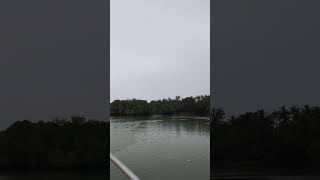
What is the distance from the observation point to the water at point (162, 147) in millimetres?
5137

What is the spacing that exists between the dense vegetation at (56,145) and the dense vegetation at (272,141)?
136cm

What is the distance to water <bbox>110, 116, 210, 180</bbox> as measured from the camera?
5137mm

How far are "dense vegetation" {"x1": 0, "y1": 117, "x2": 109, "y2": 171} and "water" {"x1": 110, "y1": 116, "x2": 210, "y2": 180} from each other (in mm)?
494

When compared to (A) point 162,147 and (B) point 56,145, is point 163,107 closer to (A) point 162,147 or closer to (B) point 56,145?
(A) point 162,147

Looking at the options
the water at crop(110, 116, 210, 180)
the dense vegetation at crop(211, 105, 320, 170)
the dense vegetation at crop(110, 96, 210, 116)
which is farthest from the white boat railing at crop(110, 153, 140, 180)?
the dense vegetation at crop(211, 105, 320, 170)

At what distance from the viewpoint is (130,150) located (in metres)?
5.37

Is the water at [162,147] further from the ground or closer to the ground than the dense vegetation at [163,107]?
closer to the ground

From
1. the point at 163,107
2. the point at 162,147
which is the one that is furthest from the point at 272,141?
the point at 163,107

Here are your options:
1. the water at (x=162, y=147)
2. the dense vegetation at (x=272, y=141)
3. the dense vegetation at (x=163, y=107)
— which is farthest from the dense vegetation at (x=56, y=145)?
the dense vegetation at (x=272, y=141)

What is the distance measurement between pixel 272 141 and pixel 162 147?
146cm

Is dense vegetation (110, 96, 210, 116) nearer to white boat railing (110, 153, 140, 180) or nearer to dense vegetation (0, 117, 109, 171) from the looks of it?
white boat railing (110, 153, 140, 180)

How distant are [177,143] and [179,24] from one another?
64.1 inches

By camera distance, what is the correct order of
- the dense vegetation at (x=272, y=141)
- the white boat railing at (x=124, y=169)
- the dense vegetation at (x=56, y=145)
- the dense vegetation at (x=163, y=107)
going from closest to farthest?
the dense vegetation at (x=56, y=145) → the dense vegetation at (x=272, y=141) → the white boat railing at (x=124, y=169) → the dense vegetation at (x=163, y=107)

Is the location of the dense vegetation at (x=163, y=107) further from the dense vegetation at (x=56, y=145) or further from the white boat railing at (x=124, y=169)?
the dense vegetation at (x=56, y=145)
